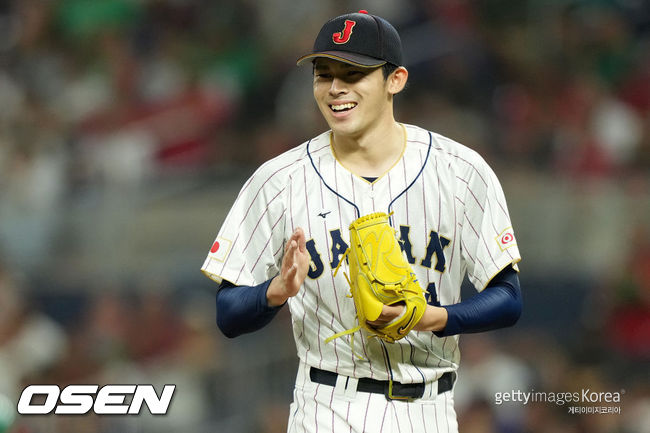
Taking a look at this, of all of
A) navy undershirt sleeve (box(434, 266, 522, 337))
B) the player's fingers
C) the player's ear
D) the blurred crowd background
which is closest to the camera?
the player's fingers

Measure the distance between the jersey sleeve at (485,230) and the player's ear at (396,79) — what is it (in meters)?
0.34

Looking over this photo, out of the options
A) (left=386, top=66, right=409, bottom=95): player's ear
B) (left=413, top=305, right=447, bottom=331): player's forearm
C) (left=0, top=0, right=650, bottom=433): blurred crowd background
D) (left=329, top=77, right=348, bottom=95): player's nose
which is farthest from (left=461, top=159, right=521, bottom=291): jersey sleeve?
(left=0, top=0, right=650, bottom=433): blurred crowd background

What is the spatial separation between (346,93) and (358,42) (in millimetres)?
152

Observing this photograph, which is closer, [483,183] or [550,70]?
[483,183]

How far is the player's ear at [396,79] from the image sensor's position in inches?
116

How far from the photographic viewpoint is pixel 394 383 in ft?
9.41

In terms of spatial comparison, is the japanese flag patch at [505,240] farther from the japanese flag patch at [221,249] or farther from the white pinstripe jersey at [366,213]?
the japanese flag patch at [221,249]

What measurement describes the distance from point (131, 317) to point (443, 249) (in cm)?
347

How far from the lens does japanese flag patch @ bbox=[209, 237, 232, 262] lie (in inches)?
114

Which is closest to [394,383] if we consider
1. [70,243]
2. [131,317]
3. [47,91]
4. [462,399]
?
[462,399]

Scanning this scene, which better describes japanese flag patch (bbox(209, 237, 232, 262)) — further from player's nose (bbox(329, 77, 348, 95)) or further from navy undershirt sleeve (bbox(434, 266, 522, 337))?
navy undershirt sleeve (bbox(434, 266, 522, 337))

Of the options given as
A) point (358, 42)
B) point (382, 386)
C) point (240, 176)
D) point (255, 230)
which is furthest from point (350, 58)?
point (240, 176)

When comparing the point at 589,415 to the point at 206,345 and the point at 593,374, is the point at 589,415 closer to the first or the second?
the point at 593,374

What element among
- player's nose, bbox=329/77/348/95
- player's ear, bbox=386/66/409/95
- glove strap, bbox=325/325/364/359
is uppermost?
player's ear, bbox=386/66/409/95
